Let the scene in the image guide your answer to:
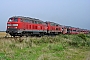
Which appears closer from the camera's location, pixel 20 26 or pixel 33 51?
pixel 33 51

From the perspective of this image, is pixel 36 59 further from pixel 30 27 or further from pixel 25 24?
pixel 30 27

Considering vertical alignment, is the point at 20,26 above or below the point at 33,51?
above

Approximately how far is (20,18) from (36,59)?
42.9ft

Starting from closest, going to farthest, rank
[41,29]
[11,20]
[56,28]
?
[11,20] → [41,29] → [56,28]

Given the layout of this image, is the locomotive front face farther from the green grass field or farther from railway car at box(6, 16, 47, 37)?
the green grass field

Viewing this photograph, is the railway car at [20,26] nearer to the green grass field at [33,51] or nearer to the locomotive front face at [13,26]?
the locomotive front face at [13,26]

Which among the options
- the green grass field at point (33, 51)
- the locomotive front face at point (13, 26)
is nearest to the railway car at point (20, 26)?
the locomotive front face at point (13, 26)

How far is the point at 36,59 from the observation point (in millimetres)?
11586

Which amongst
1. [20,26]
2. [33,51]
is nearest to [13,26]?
[20,26]

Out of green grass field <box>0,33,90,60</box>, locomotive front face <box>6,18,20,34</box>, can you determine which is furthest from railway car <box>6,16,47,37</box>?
green grass field <box>0,33,90,60</box>

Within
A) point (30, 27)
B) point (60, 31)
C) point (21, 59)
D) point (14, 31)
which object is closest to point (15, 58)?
point (21, 59)

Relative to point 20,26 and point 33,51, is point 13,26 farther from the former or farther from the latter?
point 33,51

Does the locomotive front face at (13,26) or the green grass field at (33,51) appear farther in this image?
the locomotive front face at (13,26)

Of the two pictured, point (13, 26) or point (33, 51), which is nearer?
point (33, 51)
